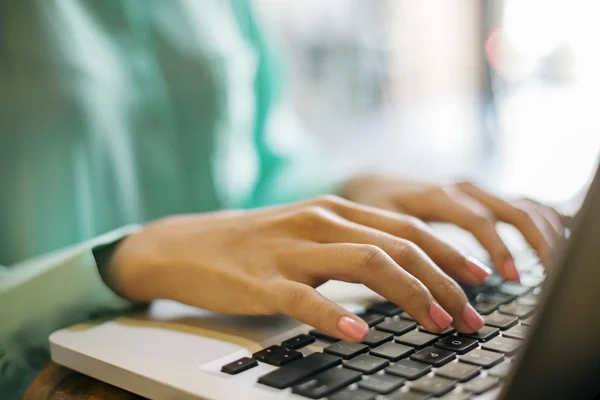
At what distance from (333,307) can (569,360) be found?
153mm

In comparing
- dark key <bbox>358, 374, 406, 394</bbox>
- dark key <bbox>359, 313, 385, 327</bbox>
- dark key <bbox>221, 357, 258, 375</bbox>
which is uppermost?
dark key <bbox>221, 357, 258, 375</bbox>

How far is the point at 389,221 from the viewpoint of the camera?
47 centimetres

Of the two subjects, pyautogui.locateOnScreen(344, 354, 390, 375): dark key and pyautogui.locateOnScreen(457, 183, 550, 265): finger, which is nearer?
pyautogui.locateOnScreen(344, 354, 390, 375): dark key

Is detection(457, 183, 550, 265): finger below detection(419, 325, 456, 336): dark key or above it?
above

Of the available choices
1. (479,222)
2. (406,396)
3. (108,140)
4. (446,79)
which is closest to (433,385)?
(406,396)

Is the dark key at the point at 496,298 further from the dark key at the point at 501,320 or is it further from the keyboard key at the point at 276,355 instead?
the keyboard key at the point at 276,355

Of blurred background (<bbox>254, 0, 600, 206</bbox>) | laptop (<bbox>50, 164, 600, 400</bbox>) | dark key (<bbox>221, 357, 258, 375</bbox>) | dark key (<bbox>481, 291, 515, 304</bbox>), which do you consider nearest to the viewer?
laptop (<bbox>50, 164, 600, 400</bbox>)

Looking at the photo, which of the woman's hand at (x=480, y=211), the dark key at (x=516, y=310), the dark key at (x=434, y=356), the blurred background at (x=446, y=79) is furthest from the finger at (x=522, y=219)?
the blurred background at (x=446, y=79)

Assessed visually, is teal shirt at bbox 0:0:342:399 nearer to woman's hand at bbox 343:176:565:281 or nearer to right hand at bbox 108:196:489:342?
right hand at bbox 108:196:489:342

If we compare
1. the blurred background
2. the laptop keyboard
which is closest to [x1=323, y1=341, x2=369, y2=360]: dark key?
the laptop keyboard

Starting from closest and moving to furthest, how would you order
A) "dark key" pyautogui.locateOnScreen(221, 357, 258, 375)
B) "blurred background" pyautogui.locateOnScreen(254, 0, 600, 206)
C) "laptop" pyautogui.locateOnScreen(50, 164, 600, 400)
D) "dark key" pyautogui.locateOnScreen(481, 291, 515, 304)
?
1. "laptop" pyautogui.locateOnScreen(50, 164, 600, 400)
2. "dark key" pyautogui.locateOnScreen(221, 357, 258, 375)
3. "dark key" pyautogui.locateOnScreen(481, 291, 515, 304)
4. "blurred background" pyautogui.locateOnScreen(254, 0, 600, 206)

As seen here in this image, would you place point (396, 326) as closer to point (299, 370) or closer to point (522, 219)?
point (299, 370)

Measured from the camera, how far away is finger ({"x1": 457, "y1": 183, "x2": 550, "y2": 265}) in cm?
54

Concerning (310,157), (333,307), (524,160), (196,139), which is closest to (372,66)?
(524,160)
